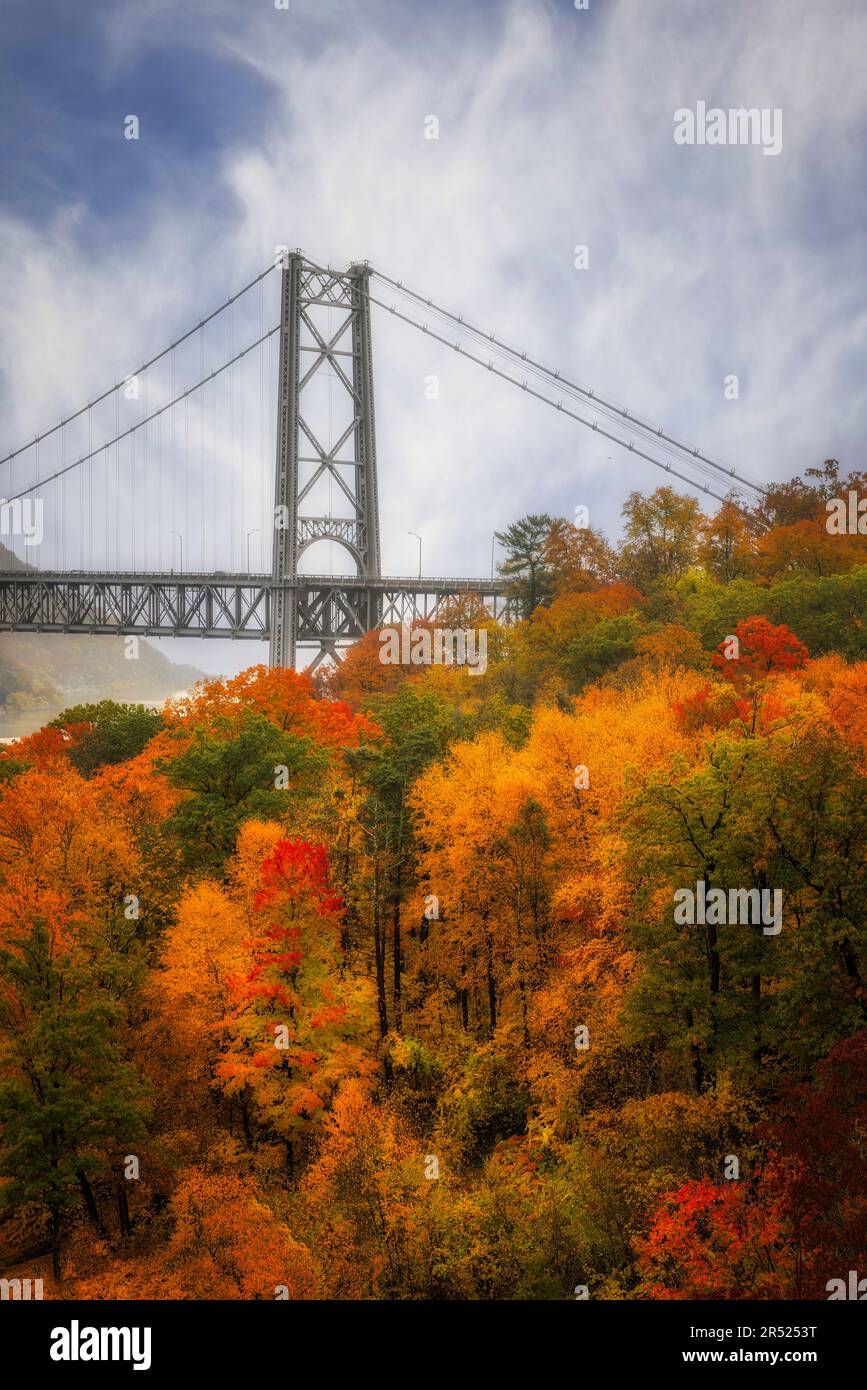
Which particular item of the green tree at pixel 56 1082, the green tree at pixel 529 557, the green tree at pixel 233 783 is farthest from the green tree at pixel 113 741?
the green tree at pixel 56 1082

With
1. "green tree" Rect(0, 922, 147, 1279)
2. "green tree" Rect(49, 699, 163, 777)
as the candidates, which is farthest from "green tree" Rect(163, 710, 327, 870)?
"green tree" Rect(49, 699, 163, 777)

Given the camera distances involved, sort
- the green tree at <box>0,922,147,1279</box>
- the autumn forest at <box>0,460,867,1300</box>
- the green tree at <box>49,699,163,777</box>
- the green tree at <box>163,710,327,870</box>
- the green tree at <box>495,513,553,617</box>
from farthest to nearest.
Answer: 1. the green tree at <box>495,513,553,617</box>
2. the green tree at <box>49,699,163,777</box>
3. the green tree at <box>163,710,327,870</box>
4. the green tree at <box>0,922,147,1279</box>
5. the autumn forest at <box>0,460,867,1300</box>

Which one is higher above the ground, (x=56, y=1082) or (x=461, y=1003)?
(x=56, y=1082)

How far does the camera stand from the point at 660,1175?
54.7 ft

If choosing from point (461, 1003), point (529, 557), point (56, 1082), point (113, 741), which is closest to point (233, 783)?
point (461, 1003)

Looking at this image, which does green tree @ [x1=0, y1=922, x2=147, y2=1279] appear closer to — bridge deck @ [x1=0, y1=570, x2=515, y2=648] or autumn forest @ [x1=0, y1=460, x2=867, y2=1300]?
autumn forest @ [x1=0, y1=460, x2=867, y2=1300]

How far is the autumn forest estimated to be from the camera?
16.2m

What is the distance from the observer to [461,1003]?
2683cm

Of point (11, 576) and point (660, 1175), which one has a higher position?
point (11, 576)

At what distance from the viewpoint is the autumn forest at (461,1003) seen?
16156 millimetres

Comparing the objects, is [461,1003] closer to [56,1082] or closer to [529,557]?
[56,1082]

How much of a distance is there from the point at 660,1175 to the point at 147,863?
1650cm
